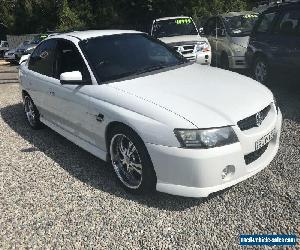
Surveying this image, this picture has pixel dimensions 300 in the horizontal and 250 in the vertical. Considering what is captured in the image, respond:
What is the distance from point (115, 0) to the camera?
2448 centimetres

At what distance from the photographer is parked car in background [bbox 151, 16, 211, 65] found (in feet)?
32.6

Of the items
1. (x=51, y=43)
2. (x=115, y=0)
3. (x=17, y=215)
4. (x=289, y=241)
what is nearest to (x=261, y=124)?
(x=289, y=241)

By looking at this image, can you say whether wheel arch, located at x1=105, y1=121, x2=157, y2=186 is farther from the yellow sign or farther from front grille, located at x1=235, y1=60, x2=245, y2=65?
the yellow sign

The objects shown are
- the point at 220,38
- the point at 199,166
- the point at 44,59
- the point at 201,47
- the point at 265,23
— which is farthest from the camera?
the point at 220,38

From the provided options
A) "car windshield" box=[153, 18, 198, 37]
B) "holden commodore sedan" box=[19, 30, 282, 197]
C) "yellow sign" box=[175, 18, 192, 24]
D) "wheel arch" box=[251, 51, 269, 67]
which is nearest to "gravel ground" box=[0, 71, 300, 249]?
"holden commodore sedan" box=[19, 30, 282, 197]

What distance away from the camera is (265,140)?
3.92m

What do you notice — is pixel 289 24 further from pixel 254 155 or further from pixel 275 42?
pixel 254 155

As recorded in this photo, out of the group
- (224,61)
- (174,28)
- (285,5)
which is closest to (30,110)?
(285,5)

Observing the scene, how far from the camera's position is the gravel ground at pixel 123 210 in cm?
341

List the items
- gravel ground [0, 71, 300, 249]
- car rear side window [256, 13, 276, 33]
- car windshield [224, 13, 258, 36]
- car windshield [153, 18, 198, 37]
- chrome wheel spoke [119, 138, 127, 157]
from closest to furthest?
gravel ground [0, 71, 300, 249]
chrome wheel spoke [119, 138, 127, 157]
car rear side window [256, 13, 276, 33]
car windshield [224, 13, 258, 36]
car windshield [153, 18, 198, 37]

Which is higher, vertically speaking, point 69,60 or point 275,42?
point 69,60

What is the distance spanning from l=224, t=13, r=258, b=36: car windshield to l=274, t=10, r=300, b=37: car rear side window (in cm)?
265

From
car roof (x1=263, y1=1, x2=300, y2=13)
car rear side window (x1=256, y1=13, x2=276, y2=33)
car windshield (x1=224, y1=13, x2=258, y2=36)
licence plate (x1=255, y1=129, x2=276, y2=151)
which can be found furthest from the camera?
car windshield (x1=224, y1=13, x2=258, y2=36)

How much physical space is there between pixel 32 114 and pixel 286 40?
188 inches
